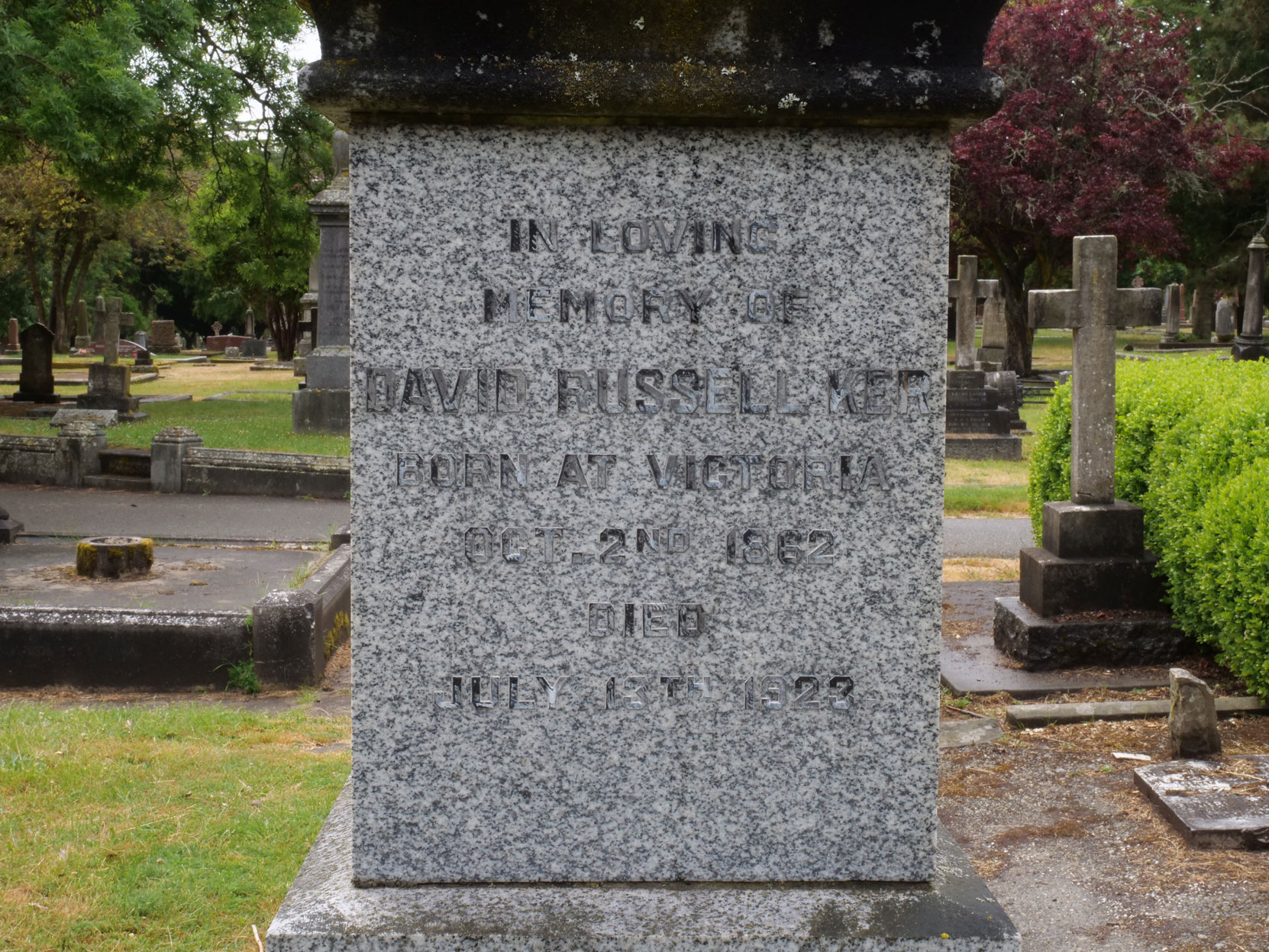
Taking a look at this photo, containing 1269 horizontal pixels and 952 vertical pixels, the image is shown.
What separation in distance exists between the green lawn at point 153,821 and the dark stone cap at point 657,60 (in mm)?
2473

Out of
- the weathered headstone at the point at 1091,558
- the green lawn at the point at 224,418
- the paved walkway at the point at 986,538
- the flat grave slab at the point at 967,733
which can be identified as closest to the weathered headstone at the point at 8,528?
the green lawn at the point at 224,418

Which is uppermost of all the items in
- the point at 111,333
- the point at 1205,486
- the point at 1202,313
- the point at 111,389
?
the point at 1202,313

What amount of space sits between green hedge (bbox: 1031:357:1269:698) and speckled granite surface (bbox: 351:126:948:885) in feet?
12.6

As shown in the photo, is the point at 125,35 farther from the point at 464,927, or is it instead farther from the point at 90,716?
the point at 464,927

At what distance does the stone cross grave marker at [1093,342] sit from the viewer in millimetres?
7047

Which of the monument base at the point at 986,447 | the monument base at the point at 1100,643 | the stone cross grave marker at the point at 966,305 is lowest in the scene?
the monument base at the point at 1100,643

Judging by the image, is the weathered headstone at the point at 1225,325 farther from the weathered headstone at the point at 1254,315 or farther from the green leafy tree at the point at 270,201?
the green leafy tree at the point at 270,201

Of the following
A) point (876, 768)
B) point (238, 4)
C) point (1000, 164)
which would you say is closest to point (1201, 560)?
point (876, 768)

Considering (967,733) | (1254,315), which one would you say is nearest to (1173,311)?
(1254,315)

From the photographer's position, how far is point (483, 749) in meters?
2.34

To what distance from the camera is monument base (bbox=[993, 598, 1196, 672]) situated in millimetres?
6672

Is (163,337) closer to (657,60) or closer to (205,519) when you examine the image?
(205,519)

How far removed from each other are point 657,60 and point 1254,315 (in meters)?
26.9

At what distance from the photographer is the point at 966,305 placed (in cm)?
2202
